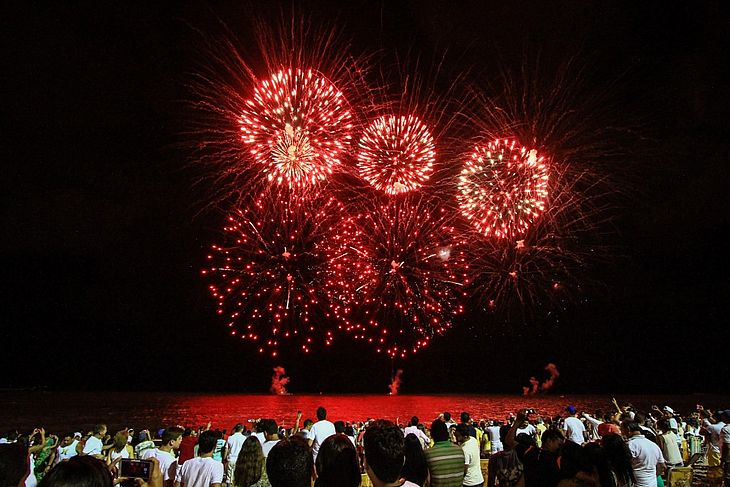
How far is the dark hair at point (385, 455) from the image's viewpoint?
12.2 feet

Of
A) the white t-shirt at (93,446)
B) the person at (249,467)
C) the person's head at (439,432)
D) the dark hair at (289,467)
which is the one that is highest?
the person's head at (439,432)

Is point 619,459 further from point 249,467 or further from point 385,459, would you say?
point 249,467

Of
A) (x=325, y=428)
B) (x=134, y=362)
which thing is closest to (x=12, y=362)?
(x=134, y=362)

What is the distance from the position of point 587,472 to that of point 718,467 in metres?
5.37

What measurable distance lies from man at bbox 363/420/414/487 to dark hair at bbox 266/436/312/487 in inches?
16.6

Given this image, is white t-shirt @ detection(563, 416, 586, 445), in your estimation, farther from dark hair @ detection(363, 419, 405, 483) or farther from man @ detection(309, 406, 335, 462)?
dark hair @ detection(363, 419, 405, 483)

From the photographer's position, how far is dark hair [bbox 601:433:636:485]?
5.05 m

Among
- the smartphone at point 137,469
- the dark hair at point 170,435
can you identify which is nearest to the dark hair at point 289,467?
the smartphone at point 137,469

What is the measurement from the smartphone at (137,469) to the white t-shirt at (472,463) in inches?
149

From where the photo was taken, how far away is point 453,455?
5473 mm

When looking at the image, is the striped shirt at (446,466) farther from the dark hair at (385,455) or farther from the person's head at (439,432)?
the dark hair at (385,455)

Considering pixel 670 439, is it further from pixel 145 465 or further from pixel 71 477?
pixel 71 477

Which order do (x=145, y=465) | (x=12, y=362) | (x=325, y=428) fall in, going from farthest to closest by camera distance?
(x=12, y=362) < (x=325, y=428) < (x=145, y=465)

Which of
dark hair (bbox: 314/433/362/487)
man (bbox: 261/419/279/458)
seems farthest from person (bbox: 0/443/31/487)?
→ man (bbox: 261/419/279/458)
